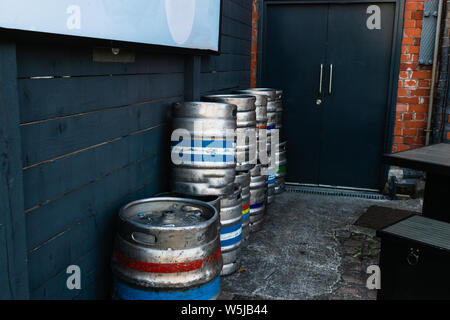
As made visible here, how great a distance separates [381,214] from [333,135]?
4.28 feet

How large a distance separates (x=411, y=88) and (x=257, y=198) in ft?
8.31

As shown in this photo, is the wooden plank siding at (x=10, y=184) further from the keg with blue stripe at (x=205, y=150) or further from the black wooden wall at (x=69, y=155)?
the keg with blue stripe at (x=205, y=150)

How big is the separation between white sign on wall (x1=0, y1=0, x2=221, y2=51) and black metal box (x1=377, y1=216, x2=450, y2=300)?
6.00ft

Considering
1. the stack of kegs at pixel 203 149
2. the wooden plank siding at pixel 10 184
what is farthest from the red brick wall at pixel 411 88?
the wooden plank siding at pixel 10 184

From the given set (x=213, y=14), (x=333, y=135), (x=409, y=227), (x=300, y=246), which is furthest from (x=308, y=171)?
(x=409, y=227)

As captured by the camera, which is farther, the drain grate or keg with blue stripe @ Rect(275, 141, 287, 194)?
the drain grate

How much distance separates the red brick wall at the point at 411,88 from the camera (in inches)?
215

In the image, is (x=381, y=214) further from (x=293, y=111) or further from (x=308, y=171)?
(x=293, y=111)

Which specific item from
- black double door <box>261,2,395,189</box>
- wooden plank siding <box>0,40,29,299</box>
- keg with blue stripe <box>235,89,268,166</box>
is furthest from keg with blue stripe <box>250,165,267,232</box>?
wooden plank siding <box>0,40,29,299</box>

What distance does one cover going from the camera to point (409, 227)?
9.34ft

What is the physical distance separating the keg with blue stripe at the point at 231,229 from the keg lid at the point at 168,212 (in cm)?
59

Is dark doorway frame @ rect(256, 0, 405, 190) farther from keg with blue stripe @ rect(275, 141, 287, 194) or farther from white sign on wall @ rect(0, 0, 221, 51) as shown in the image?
white sign on wall @ rect(0, 0, 221, 51)

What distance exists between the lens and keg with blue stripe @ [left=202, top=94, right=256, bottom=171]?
3.68 m

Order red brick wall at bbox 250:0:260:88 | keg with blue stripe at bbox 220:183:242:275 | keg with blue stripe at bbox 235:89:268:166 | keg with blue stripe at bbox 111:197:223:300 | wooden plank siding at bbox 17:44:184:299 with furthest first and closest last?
red brick wall at bbox 250:0:260:88
keg with blue stripe at bbox 235:89:268:166
keg with blue stripe at bbox 220:183:242:275
keg with blue stripe at bbox 111:197:223:300
wooden plank siding at bbox 17:44:184:299
